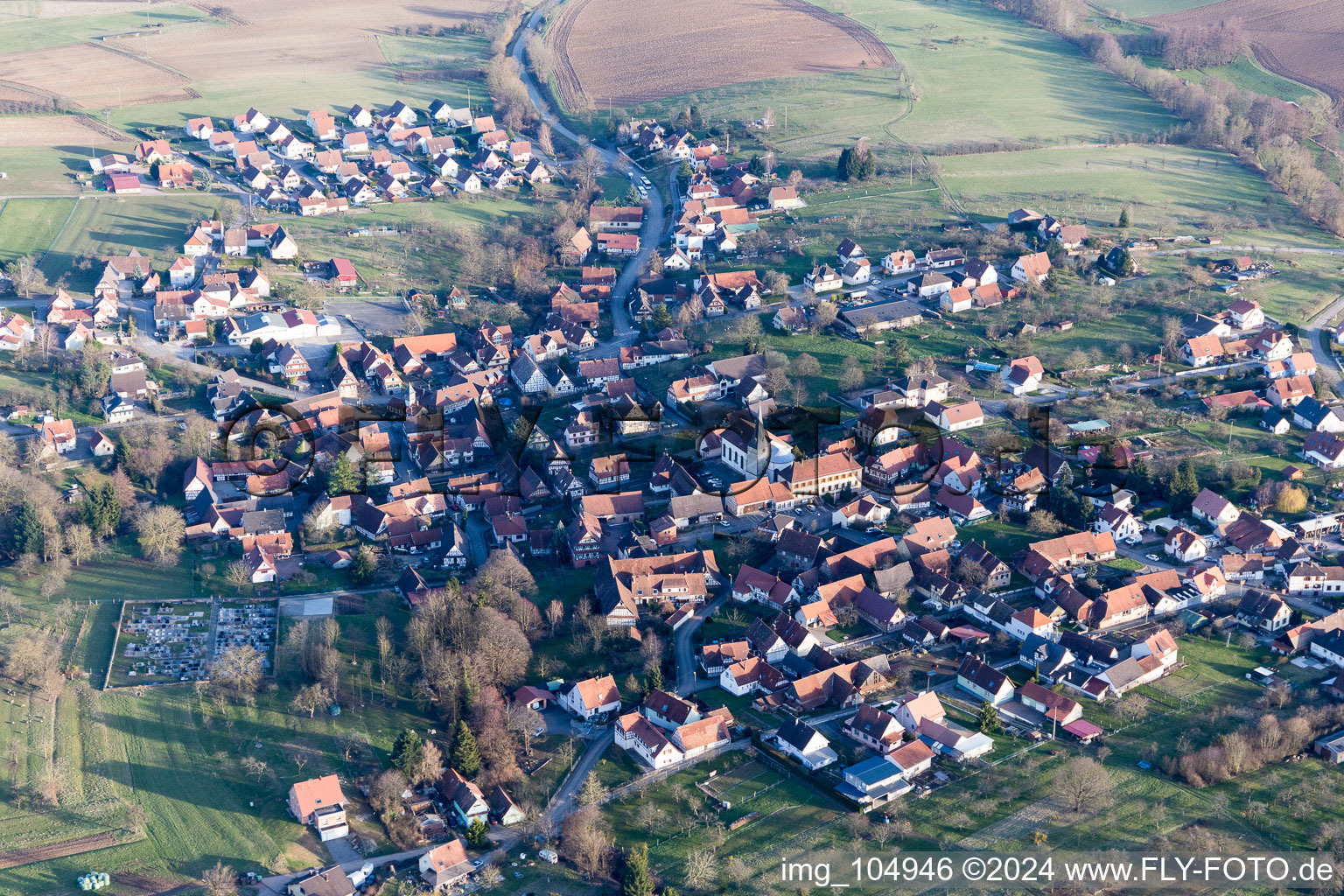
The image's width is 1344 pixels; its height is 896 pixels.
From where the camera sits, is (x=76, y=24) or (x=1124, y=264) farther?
(x=76, y=24)

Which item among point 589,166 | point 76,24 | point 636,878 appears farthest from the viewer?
point 76,24

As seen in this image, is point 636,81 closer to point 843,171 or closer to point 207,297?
point 843,171

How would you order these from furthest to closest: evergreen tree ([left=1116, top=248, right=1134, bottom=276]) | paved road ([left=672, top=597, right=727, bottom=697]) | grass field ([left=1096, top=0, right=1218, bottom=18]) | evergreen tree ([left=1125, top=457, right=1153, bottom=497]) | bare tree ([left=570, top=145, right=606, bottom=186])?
grass field ([left=1096, top=0, right=1218, bottom=18])
bare tree ([left=570, top=145, right=606, bottom=186])
evergreen tree ([left=1116, top=248, right=1134, bottom=276])
evergreen tree ([left=1125, top=457, right=1153, bottom=497])
paved road ([left=672, top=597, right=727, bottom=697])

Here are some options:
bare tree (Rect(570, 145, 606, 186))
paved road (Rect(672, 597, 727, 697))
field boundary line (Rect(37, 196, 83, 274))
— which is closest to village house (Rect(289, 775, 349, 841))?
paved road (Rect(672, 597, 727, 697))

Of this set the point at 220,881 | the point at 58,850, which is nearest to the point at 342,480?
the point at 58,850

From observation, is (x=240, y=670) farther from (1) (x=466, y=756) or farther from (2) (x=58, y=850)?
(1) (x=466, y=756)

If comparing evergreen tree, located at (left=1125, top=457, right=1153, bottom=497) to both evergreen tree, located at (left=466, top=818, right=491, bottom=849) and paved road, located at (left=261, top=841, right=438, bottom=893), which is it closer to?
evergreen tree, located at (left=466, top=818, right=491, bottom=849)

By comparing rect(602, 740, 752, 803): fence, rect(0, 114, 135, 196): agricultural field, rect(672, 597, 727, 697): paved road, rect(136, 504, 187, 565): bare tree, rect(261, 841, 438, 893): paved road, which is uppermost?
rect(0, 114, 135, 196): agricultural field
